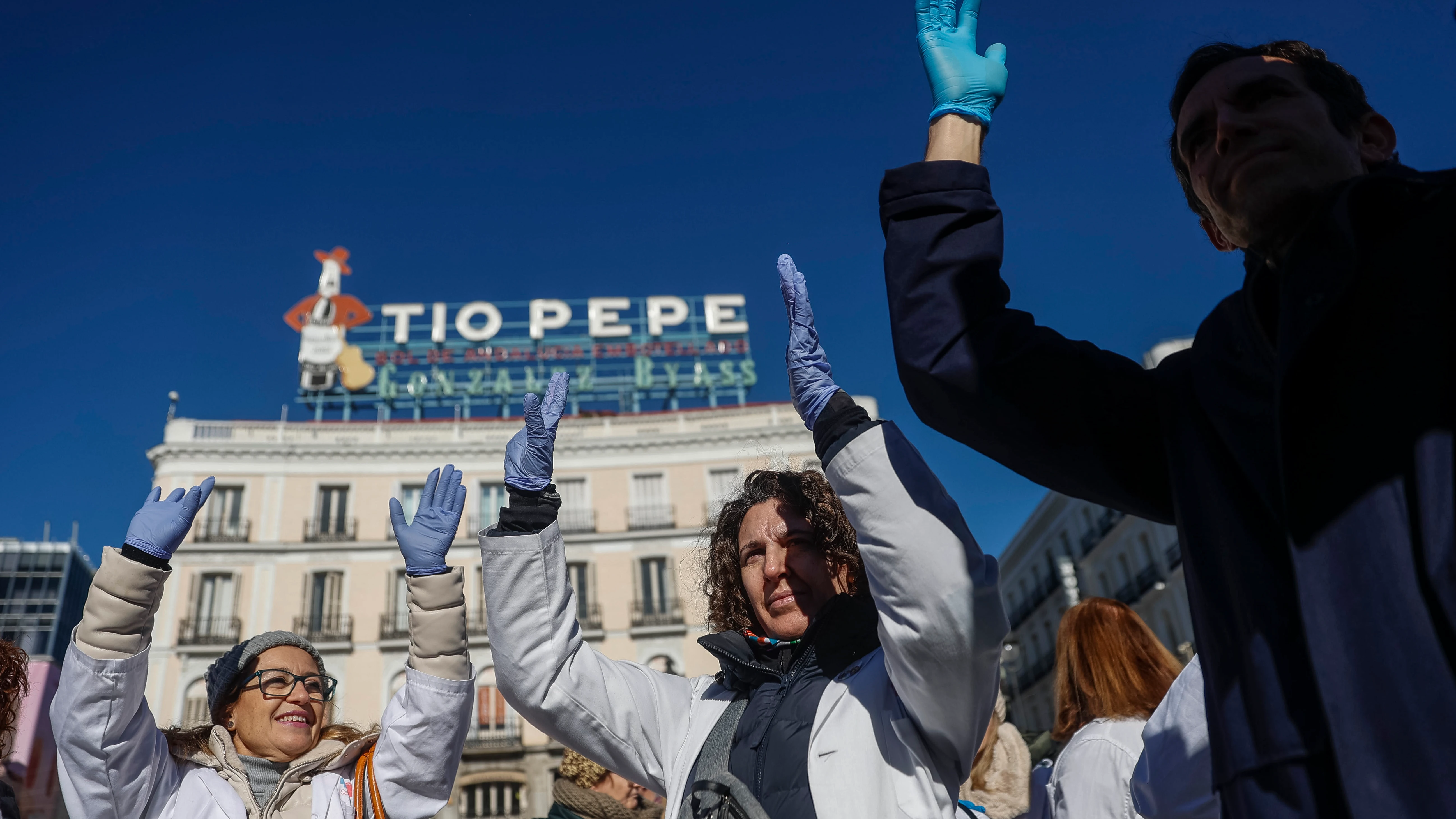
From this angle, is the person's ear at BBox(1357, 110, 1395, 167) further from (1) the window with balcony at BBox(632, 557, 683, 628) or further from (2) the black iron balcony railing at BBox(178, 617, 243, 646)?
(2) the black iron balcony railing at BBox(178, 617, 243, 646)

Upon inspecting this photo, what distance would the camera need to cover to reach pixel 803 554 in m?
2.36

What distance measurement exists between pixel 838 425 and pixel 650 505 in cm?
2806

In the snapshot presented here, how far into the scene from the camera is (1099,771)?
2830mm

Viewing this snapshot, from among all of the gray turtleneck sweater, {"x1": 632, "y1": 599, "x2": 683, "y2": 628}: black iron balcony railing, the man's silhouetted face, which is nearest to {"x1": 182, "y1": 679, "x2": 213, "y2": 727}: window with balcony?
{"x1": 632, "y1": 599, "x2": 683, "y2": 628}: black iron balcony railing

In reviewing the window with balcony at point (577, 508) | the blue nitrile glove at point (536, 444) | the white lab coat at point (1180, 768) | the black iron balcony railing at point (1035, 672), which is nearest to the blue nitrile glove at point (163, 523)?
the blue nitrile glove at point (536, 444)

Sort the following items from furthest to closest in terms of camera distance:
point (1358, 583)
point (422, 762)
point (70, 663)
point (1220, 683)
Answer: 1. point (422, 762)
2. point (70, 663)
3. point (1220, 683)
4. point (1358, 583)

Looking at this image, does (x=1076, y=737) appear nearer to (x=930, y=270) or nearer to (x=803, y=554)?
(x=803, y=554)

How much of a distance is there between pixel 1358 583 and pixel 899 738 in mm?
1084

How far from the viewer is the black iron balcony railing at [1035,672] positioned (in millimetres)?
35188

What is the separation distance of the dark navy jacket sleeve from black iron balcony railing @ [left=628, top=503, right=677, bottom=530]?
28.0 metres

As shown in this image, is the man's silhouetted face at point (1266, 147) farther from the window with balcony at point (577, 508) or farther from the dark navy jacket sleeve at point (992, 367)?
the window with balcony at point (577, 508)

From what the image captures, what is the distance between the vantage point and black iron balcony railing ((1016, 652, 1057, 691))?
3519 cm

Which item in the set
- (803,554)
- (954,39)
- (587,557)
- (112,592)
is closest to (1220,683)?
(954,39)

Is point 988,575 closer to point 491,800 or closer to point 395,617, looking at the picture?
point 491,800
